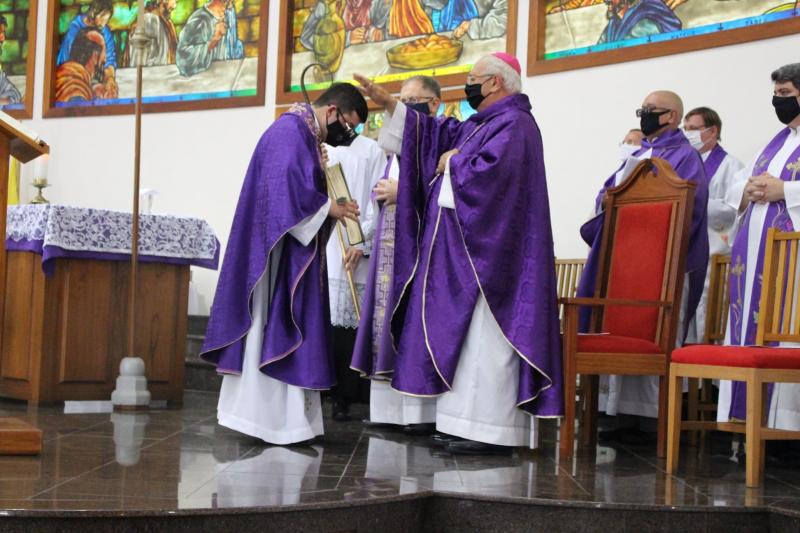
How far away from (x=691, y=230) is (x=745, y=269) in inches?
14.4

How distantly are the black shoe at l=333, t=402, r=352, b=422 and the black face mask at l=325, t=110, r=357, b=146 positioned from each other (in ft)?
5.17

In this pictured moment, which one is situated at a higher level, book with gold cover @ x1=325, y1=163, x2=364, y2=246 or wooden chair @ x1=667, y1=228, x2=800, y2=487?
book with gold cover @ x1=325, y1=163, x2=364, y2=246

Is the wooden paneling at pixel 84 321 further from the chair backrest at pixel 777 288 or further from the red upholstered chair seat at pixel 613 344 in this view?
the chair backrest at pixel 777 288

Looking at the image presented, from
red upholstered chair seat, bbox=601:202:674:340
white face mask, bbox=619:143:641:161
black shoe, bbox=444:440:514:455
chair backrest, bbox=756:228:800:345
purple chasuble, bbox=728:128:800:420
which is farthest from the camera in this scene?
white face mask, bbox=619:143:641:161

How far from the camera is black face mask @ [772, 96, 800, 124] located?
4.77 m

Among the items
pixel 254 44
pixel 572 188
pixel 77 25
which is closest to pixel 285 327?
pixel 572 188

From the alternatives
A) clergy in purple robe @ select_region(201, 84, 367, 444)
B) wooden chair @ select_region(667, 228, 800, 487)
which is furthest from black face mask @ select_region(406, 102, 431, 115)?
wooden chair @ select_region(667, 228, 800, 487)

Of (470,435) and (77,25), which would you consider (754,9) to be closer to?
(470,435)

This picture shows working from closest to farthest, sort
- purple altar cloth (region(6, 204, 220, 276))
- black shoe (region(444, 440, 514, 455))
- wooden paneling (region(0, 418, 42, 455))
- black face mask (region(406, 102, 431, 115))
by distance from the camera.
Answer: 1. wooden paneling (region(0, 418, 42, 455))
2. black shoe (region(444, 440, 514, 455))
3. black face mask (region(406, 102, 431, 115))
4. purple altar cloth (region(6, 204, 220, 276))

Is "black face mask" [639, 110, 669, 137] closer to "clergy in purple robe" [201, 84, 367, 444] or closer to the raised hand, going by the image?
the raised hand

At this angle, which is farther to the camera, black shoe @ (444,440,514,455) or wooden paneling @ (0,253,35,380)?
wooden paneling @ (0,253,35,380)

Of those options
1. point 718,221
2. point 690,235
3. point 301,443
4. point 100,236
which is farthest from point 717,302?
point 100,236

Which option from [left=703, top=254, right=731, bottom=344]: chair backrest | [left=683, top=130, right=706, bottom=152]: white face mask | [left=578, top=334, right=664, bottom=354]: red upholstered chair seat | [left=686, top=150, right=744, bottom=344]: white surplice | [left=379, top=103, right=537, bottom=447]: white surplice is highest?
[left=683, top=130, right=706, bottom=152]: white face mask

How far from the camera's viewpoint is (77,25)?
9.85m
